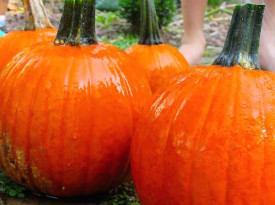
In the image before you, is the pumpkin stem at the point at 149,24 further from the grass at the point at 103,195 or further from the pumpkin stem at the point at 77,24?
the grass at the point at 103,195

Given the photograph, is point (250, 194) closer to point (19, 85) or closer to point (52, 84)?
point (52, 84)

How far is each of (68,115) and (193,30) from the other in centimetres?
211

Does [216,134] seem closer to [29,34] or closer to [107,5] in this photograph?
[29,34]

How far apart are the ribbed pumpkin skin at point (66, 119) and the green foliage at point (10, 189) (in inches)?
3.0

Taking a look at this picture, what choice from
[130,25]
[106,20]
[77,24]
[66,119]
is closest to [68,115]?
[66,119]

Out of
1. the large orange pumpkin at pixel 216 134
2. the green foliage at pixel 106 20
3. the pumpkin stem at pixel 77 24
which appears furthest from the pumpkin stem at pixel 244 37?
the green foliage at pixel 106 20

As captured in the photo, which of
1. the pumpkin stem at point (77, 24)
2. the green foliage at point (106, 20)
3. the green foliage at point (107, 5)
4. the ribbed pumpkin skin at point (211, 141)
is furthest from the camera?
the green foliage at point (107, 5)

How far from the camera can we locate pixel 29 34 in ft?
7.47

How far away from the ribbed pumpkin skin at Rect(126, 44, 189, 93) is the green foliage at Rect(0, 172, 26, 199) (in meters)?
0.91

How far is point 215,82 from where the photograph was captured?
55.6 inches

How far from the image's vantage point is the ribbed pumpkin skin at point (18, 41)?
7.21ft

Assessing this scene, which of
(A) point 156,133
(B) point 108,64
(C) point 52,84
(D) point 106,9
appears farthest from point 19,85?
(D) point 106,9

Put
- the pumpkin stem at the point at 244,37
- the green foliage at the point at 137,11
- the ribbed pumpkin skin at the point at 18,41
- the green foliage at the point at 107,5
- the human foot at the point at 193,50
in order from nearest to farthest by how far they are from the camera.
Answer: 1. the pumpkin stem at the point at 244,37
2. the ribbed pumpkin skin at the point at 18,41
3. the human foot at the point at 193,50
4. the green foliage at the point at 137,11
5. the green foliage at the point at 107,5

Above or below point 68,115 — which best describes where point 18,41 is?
above
